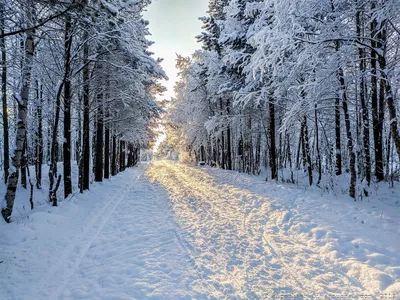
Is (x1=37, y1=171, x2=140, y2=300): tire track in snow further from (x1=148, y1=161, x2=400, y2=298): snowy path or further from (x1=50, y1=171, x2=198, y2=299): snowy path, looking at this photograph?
(x1=148, y1=161, x2=400, y2=298): snowy path

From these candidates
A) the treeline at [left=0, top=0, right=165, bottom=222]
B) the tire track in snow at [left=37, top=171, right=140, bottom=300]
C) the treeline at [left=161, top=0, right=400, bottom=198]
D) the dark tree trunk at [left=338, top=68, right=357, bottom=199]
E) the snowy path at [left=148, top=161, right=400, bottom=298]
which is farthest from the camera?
the dark tree trunk at [left=338, top=68, right=357, bottom=199]

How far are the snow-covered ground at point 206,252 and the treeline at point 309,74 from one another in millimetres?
2768

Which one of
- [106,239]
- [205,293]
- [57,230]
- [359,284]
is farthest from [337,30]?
[57,230]

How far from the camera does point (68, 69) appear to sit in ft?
27.6

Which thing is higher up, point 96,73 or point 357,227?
point 96,73

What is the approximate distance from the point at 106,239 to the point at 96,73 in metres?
8.67

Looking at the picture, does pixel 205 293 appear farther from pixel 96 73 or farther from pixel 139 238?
pixel 96 73

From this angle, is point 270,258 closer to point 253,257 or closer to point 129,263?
point 253,257

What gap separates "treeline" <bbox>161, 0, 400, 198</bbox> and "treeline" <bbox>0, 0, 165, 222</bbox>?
433 centimetres

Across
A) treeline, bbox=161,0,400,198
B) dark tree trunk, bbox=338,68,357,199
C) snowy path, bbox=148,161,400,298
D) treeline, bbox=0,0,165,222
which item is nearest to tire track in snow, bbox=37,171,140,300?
treeline, bbox=0,0,165,222

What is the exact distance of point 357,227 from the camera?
5.70m

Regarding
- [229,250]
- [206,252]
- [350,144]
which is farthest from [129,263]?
[350,144]

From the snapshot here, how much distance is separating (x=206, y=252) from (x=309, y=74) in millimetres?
7810

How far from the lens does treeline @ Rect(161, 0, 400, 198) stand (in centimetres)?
620
